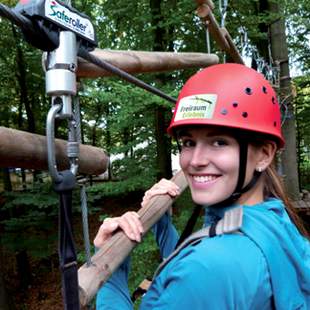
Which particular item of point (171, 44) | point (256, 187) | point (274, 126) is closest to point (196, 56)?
point (274, 126)

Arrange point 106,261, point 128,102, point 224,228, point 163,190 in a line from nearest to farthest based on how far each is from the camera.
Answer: point 224,228 → point 106,261 → point 163,190 → point 128,102

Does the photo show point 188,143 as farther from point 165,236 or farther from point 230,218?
point 165,236

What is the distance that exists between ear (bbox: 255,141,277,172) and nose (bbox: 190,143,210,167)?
0.50 ft

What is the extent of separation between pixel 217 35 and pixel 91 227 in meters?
6.46

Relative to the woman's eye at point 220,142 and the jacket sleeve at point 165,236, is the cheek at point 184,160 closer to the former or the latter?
the woman's eye at point 220,142

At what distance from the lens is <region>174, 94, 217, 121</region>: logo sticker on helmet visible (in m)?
1.01

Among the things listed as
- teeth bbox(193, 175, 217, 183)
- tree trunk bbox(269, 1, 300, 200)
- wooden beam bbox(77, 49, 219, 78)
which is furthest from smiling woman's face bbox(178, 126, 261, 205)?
tree trunk bbox(269, 1, 300, 200)

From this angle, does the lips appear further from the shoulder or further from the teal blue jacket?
the shoulder

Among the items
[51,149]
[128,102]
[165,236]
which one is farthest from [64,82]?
[128,102]

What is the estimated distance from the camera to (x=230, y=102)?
1.05m

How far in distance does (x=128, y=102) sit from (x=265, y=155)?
10.3 feet

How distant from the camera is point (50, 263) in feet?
26.0

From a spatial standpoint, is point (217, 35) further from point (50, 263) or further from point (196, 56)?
point (50, 263)

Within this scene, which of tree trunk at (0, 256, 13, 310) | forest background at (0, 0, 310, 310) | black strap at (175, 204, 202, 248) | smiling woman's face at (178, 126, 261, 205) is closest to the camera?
smiling woman's face at (178, 126, 261, 205)
